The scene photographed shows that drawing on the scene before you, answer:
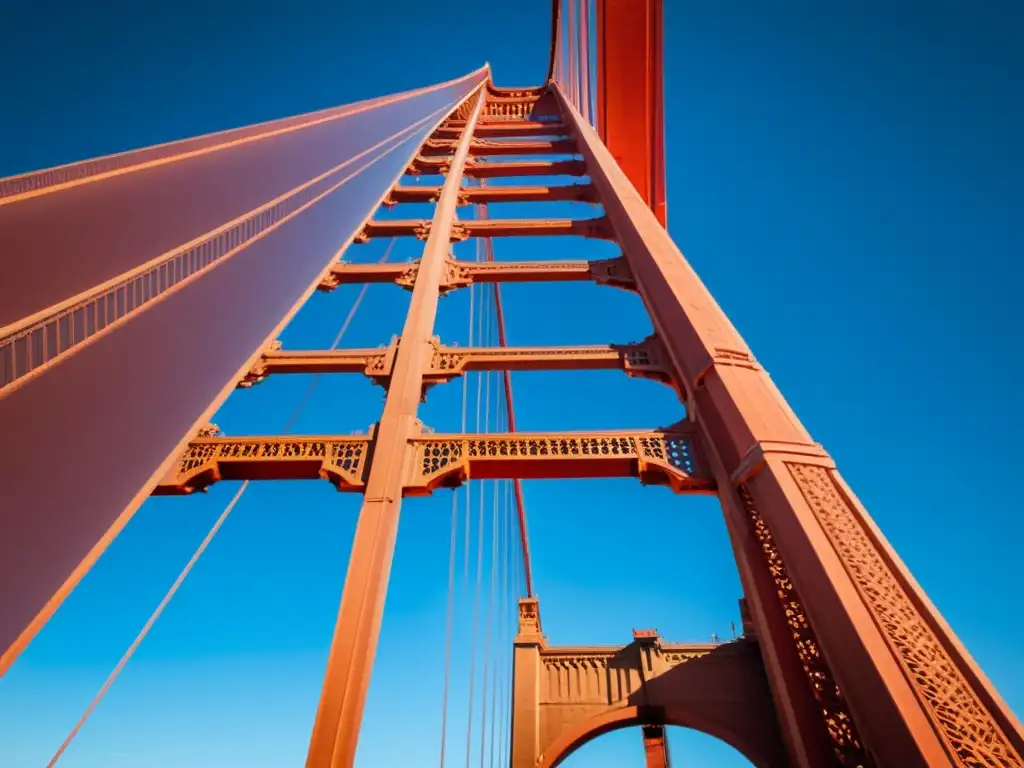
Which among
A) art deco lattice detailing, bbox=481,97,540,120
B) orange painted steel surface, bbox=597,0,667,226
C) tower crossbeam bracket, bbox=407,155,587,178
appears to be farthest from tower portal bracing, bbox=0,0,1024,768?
art deco lattice detailing, bbox=481,97,540,120

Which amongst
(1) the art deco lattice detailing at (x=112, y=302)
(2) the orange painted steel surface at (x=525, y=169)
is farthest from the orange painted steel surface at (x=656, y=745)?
(1) the art deco lattice detailing at (x=112, y=302)

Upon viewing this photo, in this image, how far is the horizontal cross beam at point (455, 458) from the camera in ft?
13.8

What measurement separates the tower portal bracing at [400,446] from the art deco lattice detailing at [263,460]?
2 centimetres

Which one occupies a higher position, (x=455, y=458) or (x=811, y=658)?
(x=455, y=458)

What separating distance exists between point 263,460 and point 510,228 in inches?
189

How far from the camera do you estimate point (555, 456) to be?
432 centimetres

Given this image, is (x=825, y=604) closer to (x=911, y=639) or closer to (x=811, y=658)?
(x=911, y=639)

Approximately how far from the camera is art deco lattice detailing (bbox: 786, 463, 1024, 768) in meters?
2.12

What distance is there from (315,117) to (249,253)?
10.5ft

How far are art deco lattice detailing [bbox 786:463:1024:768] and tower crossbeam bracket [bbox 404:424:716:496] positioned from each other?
1.06m

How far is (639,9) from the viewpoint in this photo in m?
12.7

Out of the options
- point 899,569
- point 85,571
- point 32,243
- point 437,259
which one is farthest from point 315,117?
point 899,569

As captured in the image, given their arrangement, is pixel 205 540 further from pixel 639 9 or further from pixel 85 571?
pixel 639 9

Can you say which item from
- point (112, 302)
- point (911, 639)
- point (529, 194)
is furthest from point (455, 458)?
point (529, 194)
